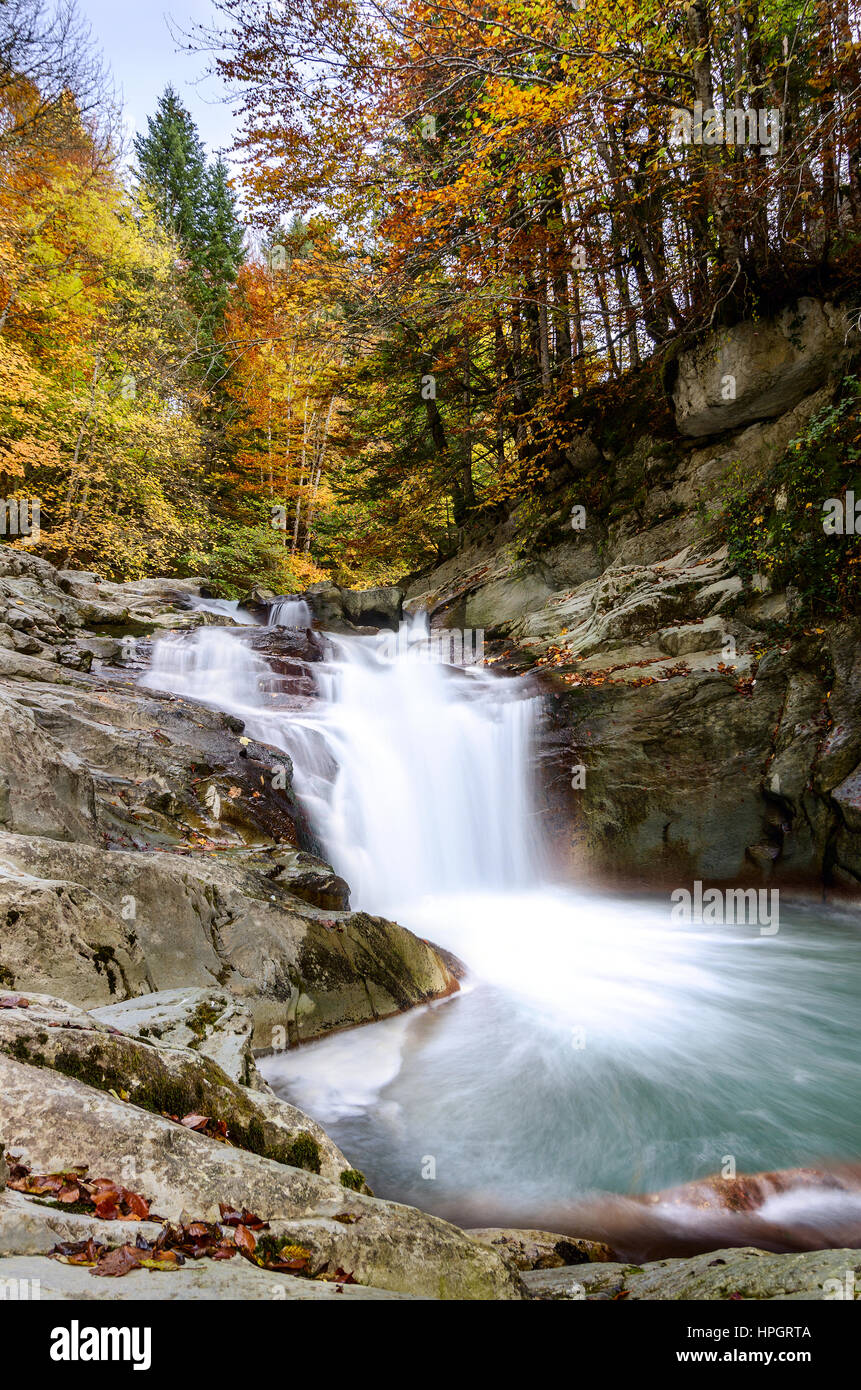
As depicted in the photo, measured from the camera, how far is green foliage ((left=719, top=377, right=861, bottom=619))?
7883 mm

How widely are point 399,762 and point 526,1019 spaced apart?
4.61 metres

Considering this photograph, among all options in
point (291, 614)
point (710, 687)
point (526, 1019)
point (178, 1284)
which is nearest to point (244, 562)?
point (291, 614)

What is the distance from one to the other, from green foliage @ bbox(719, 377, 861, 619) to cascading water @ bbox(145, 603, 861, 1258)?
12.7 feet

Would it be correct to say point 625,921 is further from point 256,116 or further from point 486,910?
point 256,116

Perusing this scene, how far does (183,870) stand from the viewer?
4.29 meters

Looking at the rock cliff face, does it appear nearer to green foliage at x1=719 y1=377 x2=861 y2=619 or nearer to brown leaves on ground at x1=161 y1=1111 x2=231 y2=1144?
green foliage at x1=719 y1=377 x2=861 y2=619


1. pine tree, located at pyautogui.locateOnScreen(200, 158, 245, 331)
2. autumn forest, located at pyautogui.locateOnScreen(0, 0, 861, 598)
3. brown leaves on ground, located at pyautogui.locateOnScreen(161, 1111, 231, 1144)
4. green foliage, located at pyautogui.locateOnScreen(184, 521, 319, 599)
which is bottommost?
brown leaves on ground, located at pyautogui.locateOnScreen(161, 1111, 231, 1144)

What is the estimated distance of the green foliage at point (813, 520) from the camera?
788cm

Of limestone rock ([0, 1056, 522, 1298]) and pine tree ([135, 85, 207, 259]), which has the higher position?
pine tree ([135, 85, 207, 259])

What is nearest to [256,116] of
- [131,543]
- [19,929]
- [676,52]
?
[676,52]

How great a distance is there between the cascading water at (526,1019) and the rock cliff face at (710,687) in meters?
0.69

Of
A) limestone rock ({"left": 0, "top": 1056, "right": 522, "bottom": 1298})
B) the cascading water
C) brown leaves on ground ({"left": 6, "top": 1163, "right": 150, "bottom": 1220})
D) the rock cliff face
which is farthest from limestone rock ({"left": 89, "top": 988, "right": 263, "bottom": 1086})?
the rock cliff face

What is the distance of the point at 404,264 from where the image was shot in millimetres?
7820
